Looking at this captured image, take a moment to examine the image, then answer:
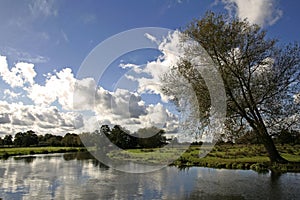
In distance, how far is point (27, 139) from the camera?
116 metres

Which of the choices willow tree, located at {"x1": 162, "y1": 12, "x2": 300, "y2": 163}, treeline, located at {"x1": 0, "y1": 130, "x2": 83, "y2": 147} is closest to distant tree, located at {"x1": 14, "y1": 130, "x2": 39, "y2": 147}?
treeline, located at {"x1": 0, "y1": 130, "x2": 83, "y2": 147}

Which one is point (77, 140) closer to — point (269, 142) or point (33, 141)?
point (33, 141)

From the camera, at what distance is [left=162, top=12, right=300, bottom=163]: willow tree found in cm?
2378

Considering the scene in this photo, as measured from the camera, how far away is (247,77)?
24.8 m

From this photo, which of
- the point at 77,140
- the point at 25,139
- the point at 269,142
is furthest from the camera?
the point at 25,139

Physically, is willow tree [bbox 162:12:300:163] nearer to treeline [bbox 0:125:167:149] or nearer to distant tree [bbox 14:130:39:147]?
treeline [bbox 0:125:167:149]

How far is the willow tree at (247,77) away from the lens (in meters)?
23.8

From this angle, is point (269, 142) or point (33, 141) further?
point (33, 141)

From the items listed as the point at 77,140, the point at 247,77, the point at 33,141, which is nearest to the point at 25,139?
the point at 33,141

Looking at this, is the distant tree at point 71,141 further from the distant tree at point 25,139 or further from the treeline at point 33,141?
the distant tree at point 25,139

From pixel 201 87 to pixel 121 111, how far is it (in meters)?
8.09

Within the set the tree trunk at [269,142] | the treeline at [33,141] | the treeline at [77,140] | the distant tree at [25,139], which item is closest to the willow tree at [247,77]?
the tree trunk at [269,142]

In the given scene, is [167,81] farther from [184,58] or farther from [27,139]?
[27,139]

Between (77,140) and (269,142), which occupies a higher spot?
(77,140)
